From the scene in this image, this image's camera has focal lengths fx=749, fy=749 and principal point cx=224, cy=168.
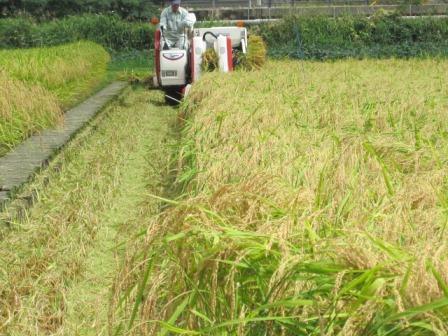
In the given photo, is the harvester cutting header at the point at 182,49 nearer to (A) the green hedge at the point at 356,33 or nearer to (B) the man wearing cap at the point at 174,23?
(B) the man wearing cap at the point at 174,23

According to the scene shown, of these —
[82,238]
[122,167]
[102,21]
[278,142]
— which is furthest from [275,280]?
[102,21]

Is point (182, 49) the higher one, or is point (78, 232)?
point (182, 49)

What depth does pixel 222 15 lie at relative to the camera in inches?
891

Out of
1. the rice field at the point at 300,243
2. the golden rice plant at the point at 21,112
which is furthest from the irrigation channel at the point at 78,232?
the golden rice plant at the point at 21,112

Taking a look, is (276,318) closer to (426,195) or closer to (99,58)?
(426,195)

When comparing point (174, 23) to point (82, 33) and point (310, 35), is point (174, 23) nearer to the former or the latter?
point (310, 35)

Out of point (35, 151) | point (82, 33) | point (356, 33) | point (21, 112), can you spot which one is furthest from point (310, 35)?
point (35, 151)

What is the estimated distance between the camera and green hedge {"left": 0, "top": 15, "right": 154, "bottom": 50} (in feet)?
62.8

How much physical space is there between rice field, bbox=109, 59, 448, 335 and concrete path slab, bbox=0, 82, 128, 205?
134 cm

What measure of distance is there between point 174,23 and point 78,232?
5816mm

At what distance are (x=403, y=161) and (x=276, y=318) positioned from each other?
72.4 inches

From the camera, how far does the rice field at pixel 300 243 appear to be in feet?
5.68

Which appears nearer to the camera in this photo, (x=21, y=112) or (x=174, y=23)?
(x=21, y=112)

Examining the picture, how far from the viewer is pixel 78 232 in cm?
401
